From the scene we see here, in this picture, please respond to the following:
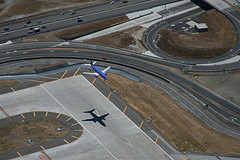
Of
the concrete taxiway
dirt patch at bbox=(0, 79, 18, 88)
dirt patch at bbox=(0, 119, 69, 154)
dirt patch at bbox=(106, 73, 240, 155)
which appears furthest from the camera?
dirt patch at bbox=(0, 79, 18, 88)

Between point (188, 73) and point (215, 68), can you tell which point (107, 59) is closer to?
point (188, 73)

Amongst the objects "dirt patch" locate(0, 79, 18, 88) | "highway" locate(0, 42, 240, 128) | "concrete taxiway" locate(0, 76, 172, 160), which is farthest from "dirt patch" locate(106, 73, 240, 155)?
"dirt patch" locate(0, 79, 18, 88)

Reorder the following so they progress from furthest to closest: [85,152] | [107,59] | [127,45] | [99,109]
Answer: [127,45] < [107,59] < [99,109] < [85,152]

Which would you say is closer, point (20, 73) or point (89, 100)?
point (89, 100)

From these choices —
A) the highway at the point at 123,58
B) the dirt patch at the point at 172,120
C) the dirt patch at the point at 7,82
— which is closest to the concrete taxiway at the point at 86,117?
the dirt patch at the point at 7,82

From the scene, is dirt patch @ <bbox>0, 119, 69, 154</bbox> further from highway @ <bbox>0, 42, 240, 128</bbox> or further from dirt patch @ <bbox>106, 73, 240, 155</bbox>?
highway @ <bbox>0, 42, 240, 128</bbox>

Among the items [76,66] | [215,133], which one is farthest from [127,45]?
[215,133]

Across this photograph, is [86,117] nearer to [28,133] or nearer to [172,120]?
[28,133]
